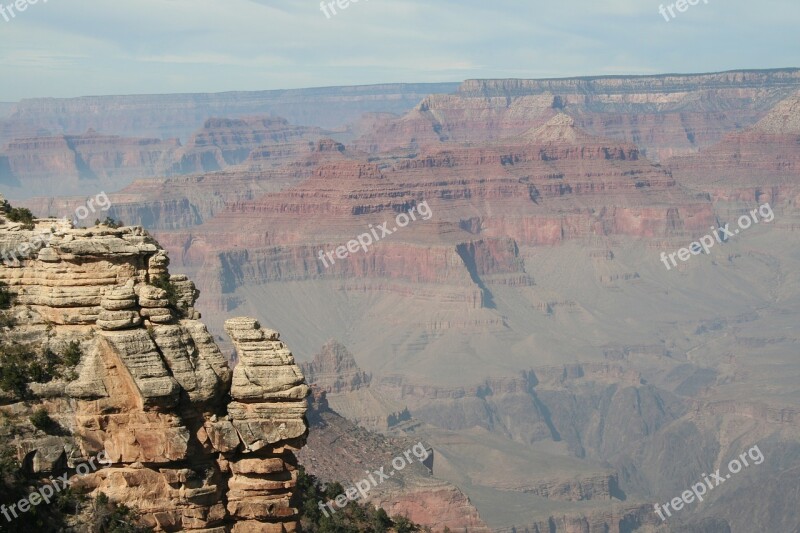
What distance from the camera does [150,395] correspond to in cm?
2330

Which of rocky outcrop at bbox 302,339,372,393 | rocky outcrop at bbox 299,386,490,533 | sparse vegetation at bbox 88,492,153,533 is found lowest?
sparse vegetation at bbox 88,492,153,533

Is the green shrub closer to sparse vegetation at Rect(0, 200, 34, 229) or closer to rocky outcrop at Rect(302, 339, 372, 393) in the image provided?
sparse vegetation at Rect(0, 200, 34, 229)

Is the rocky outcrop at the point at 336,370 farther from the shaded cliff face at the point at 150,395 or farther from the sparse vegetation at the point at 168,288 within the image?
the shaded cliff face at the point at 150,395

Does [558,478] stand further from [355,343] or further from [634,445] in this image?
[355,343]

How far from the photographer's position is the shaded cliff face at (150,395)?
932 inches

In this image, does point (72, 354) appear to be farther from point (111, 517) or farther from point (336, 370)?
point (336, 370)

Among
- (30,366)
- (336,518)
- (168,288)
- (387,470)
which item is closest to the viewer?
(30,366)

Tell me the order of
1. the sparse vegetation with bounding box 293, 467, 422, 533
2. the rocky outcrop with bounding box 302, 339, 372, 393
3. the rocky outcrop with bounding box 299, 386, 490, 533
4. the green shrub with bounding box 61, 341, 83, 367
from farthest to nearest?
the rocky outcrop with bounding box 302, 339, 372, 393, the rocky outcrop with bounding box 299, 386, 490, 533, the sparse vegetation with bounding box 293, 467, 422, 533, the green shrub with bounding box 61, 341, 83, 367

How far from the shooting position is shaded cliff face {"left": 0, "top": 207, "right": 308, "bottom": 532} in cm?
2367

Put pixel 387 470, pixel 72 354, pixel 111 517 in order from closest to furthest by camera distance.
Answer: pixel 111 517, pixel 72 354, pixel 387 470

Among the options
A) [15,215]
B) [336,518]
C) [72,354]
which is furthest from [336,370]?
[72,354]

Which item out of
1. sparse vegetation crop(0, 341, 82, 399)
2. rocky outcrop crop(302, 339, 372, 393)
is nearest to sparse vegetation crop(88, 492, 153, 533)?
sparse vegetation crop(0, 341, 82, 399)

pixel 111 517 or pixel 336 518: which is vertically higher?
pixel 336 518

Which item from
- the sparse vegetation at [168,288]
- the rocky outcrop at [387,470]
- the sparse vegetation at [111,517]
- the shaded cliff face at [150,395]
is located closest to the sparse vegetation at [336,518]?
the shaded cliff face at [150,395]
